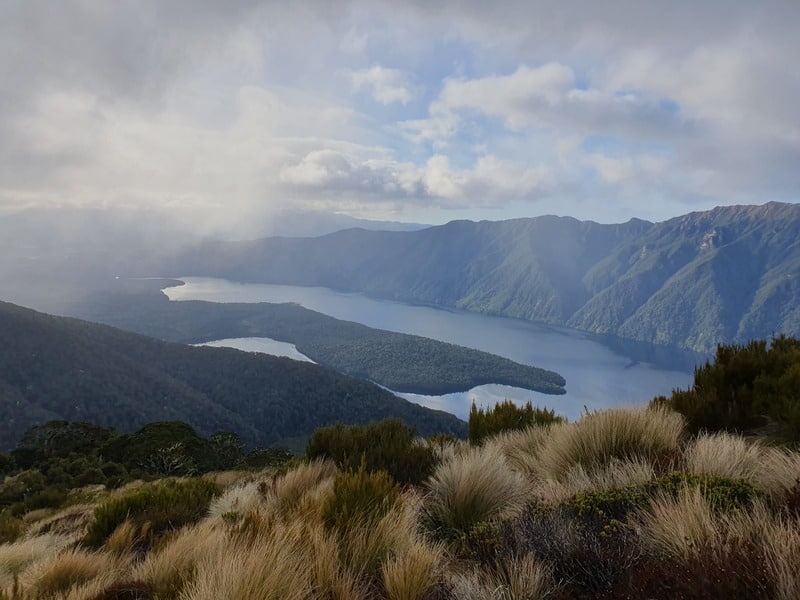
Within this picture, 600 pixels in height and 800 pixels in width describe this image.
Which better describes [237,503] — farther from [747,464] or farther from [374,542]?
[747,464]

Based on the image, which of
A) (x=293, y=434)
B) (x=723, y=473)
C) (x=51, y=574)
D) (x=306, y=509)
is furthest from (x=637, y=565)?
(x=293, y=434)

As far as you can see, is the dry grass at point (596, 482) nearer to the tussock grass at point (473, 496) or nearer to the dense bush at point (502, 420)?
the tussock grass at point (473, 496)

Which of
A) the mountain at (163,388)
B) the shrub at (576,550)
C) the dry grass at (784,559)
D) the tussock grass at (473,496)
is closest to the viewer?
the dry grass at (784,559)

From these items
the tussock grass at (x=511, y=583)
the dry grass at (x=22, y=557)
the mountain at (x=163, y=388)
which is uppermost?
the tussock grass at (x=511, y=583)

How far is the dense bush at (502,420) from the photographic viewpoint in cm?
801

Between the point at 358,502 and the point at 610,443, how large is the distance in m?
3.00

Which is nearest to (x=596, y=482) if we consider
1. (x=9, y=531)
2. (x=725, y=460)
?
(x=725, y=460)

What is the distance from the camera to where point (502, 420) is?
8156 millimetres

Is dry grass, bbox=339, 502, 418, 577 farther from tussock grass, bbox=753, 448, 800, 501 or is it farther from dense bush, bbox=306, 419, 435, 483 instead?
tussock grass, bbox=753, 448, 800, 501

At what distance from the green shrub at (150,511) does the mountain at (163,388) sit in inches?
3381

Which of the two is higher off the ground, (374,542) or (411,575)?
(411,575)

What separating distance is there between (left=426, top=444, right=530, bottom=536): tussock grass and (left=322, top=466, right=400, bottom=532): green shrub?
49 centimetres

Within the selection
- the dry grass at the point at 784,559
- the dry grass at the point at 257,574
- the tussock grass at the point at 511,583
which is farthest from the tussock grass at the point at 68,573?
the dry grass at the point at 784,559

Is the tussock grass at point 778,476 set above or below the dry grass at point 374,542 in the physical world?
above
